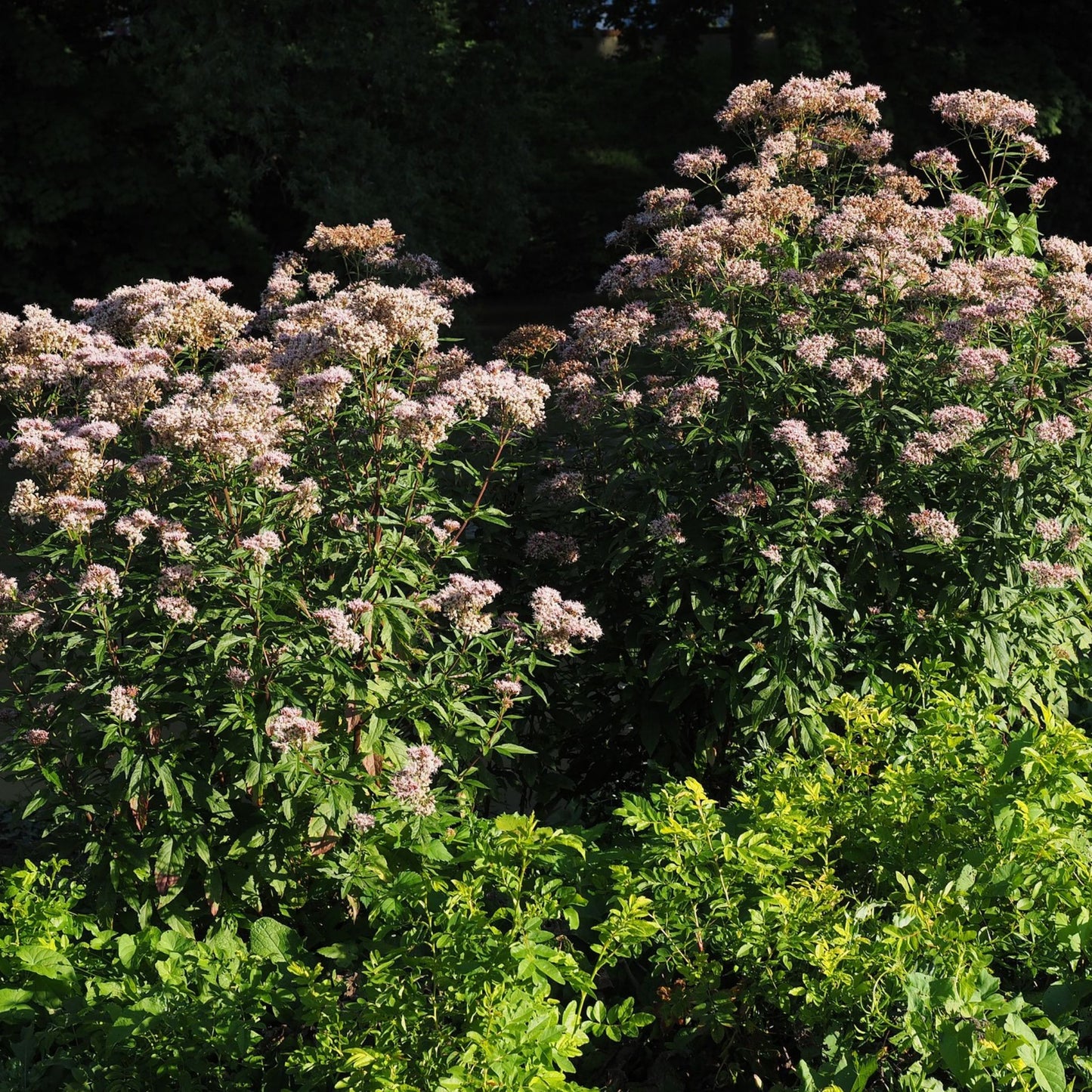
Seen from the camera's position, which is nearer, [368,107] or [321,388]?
[321,388]

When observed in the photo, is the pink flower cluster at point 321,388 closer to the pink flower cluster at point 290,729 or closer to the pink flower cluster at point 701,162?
the pink flower cluster at point 290,729

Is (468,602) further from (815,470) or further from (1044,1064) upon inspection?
(1044,1064)

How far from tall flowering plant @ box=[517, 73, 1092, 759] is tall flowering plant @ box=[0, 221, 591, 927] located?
56cm

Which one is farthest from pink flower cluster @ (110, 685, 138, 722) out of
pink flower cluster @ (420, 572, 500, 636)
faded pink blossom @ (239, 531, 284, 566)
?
pink flower cluster @ (420, 572, 500, 636)

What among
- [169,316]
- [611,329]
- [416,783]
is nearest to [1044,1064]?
[416,783]

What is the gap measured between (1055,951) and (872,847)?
51cm

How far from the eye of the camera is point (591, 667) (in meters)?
4.42

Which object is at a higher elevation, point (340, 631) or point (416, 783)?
point (340, 631)

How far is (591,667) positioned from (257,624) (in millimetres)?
1386

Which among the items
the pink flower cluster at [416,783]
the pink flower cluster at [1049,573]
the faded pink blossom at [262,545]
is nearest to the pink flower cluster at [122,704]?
the faded pink blossom at [262,545]

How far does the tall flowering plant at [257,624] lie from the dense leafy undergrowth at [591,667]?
0.06ft

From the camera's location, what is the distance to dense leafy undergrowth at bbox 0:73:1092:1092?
8.70ft

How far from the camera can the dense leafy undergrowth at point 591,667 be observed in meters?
2.65

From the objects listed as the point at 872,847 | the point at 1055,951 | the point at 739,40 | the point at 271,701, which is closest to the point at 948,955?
the point at 1055,951
